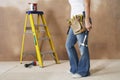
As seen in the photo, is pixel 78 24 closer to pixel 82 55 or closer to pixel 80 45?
pixel 80 45

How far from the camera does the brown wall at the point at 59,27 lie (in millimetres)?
4945

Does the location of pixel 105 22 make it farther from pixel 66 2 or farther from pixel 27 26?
pixel 27 26

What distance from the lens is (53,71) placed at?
4.00 meters

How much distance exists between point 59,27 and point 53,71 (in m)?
1.26

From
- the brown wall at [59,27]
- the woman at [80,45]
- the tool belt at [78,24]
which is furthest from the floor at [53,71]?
the tool belt at [78,24]

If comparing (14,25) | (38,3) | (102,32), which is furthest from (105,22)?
(14,25)

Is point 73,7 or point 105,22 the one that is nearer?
point 73,7

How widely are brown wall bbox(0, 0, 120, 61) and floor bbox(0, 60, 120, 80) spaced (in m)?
0.27

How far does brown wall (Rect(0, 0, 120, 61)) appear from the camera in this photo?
495 cm

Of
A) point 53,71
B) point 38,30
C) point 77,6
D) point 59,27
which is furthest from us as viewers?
point 59,27

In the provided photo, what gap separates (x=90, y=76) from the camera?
3.60 m

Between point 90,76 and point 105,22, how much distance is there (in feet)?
5.53

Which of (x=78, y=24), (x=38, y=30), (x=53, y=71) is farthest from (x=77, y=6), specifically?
(x=38, y=30)

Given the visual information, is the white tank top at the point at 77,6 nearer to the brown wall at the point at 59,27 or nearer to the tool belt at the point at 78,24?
the tool belt at the point at 78,24
